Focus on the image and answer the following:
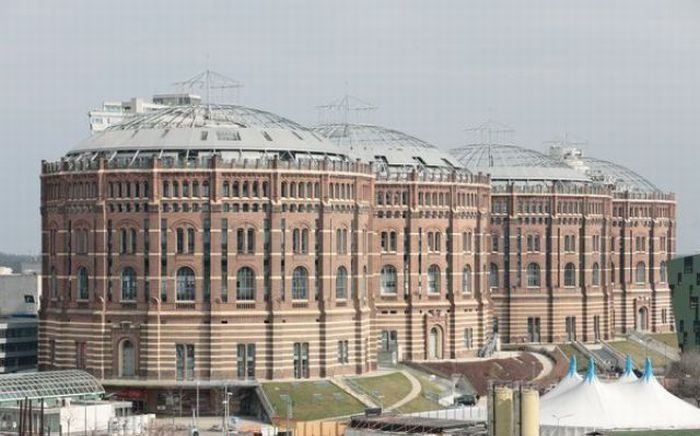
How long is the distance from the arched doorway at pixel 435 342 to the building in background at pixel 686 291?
27.5 metres

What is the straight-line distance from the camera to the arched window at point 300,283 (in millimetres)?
169375

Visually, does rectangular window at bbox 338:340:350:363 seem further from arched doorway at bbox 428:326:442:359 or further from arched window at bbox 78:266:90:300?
arched doorway at bbox 428:326:442:359

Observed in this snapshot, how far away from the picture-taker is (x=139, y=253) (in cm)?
16738

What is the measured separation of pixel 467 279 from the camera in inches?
7815

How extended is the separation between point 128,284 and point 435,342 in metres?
39.0

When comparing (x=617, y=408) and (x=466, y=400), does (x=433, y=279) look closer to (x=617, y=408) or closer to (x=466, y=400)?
(x=466, y=400)

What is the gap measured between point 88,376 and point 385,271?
131 feet

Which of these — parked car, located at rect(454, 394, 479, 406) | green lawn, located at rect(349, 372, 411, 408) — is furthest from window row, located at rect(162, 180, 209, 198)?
parked car, located at rect(454, 394, 479, 406)

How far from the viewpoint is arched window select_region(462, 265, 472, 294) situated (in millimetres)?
197887

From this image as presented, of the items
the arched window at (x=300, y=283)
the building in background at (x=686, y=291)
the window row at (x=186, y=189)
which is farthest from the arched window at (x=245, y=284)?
the building in background at (x=686, y=291)

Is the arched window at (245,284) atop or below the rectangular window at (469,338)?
atop

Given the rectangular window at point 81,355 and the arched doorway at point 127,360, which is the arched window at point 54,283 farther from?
the arched doorway at point 127,360

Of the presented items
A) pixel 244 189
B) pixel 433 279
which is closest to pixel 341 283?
pixel 244 189

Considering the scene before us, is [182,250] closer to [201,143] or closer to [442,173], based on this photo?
[201,143]
